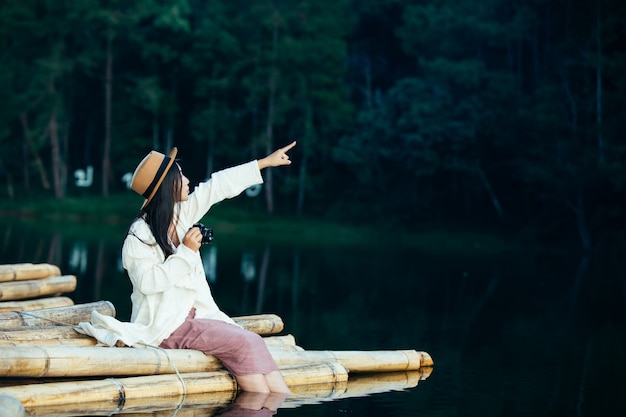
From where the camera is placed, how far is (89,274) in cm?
1281

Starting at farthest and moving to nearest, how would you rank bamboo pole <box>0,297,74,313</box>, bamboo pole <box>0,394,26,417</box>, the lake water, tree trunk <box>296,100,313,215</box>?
tree trunk <box>296,100,313,215</box>, bamboo pole <box>0,297,74,313</box>, the lake water, bamboo pole <box>0,394,26,417</box>

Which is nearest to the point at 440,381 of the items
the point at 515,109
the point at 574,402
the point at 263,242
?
the point at 574,402

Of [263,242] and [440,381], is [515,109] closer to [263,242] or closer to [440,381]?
[263,242]

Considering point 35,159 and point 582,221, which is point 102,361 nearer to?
point 582,221

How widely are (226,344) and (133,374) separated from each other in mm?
516

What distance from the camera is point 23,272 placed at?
9.00 meters

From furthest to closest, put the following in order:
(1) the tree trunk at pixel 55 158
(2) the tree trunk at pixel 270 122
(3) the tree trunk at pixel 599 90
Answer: (1) the tree trunk at pixel 55 158 < (2) the tree trunk at pixel 270 122 < (3) the tree trunk at pixel 599 90

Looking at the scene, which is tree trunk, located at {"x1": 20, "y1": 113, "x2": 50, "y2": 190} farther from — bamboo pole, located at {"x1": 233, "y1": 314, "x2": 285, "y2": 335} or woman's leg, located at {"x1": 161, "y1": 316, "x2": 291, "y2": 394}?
woman's leg, located at {"x1": 161, "y1": 316, "x2": 291, "y2": 394}

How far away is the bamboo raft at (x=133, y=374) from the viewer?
5.02m

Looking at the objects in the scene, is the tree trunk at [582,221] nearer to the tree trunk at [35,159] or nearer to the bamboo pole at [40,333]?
the tree trunk at [35,159]

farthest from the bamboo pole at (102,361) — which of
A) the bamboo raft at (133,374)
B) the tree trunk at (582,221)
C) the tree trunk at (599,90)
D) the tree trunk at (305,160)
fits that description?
the tree trunk at (305,160)

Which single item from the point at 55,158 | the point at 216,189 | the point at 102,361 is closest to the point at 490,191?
the point at 55,158

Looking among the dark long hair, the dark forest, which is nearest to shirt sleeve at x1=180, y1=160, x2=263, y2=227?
the dark long hair

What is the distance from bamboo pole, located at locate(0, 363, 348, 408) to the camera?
194 inches
